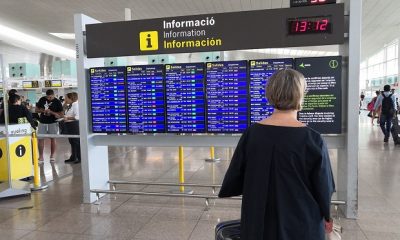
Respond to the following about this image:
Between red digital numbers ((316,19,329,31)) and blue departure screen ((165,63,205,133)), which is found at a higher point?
red digital numbers ((316,19,329,31))

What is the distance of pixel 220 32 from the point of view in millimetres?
4516

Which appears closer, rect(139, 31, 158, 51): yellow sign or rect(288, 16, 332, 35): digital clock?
rect(288, 16, 332, 35): digital clock

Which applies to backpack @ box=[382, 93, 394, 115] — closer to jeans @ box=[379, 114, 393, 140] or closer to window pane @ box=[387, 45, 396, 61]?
jeans @ box=[379, 114, 393, 140]

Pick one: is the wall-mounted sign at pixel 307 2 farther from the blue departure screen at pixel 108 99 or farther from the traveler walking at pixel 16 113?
the traveler walking at pixel 16 113

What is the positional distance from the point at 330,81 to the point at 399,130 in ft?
24.1

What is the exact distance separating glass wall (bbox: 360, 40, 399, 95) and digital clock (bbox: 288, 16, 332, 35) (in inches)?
741

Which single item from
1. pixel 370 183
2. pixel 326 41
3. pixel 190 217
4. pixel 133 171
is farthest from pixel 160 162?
pixel 326 41

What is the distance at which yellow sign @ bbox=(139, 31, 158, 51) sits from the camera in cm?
475

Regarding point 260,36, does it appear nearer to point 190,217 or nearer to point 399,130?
point 190,217

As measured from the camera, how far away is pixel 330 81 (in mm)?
4297

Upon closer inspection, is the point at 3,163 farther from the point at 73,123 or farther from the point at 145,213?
the point at 145,213

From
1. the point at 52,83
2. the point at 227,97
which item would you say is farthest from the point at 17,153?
the point at 52,83

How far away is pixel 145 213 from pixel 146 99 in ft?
5.18

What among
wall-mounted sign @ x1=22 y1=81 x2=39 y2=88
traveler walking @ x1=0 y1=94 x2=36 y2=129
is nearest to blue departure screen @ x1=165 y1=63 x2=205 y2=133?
traveler walking @ x1=0 y1=94 x2=36 y2=129
